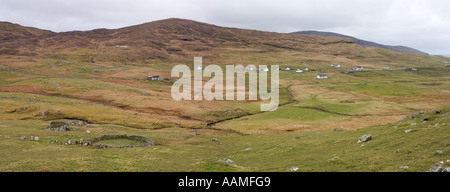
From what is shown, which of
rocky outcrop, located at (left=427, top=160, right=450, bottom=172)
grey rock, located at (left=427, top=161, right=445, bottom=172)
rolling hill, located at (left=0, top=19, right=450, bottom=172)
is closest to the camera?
rocky outcrop, located at (left=427, top=160, right=450, bottom=172)

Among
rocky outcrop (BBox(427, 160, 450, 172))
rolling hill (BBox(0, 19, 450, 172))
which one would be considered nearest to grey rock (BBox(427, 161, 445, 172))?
rocky outcrop (BBox(427, 160, 450, 172))

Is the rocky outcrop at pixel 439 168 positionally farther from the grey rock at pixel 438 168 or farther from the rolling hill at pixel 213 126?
the rolling hill at pixel 213 126

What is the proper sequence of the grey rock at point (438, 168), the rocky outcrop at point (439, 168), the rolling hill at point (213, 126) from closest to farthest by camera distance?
the rocky outcrop at point (439, 168)
the grey rock at point (438, 168)
the rolling hill at point (213, 126)

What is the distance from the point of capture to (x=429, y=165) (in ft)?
63.2

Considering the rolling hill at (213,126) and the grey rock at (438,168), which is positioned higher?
the grey rock at (438,168)

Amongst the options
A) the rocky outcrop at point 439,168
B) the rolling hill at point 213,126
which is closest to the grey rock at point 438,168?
the rocky outcrop at point 439,168

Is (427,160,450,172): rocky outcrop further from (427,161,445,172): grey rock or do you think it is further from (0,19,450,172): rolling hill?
(0,19,450,172): rolling hill

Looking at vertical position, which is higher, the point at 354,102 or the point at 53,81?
the point at 53,81

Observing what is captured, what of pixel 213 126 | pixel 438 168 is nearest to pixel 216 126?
pixel 213 126

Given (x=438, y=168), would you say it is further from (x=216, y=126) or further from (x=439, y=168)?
(x=216, y=126)
